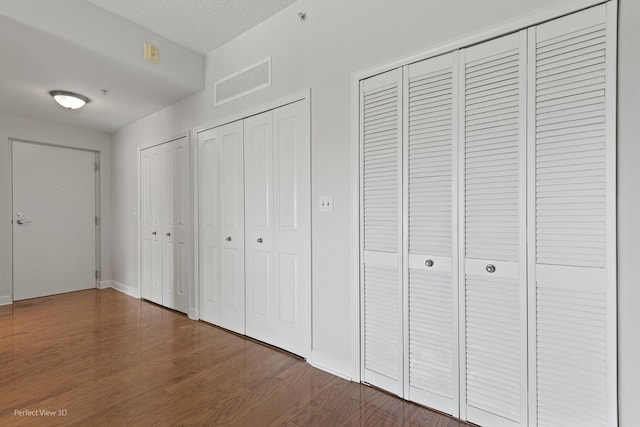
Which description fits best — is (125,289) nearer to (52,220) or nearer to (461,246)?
(52,220)

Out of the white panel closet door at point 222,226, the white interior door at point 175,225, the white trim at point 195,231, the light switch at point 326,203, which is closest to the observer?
the light switch at point 326,203

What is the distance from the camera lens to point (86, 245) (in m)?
4.89

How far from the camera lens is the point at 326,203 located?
2342mm

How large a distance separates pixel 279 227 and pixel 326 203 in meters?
0.55

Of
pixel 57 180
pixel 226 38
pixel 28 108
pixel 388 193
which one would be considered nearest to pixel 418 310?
pixel 388 193

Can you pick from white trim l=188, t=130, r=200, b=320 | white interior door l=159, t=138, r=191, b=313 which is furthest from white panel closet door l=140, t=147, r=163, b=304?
white trim l=188, t=130, r=200, b=320

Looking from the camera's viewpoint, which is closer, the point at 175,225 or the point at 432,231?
the point at 432,231

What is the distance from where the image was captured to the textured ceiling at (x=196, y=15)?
2.52m

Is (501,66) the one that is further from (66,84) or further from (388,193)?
(66,84)

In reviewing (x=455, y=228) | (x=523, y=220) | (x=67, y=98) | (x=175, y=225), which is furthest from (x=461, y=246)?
(x=67, y=98)

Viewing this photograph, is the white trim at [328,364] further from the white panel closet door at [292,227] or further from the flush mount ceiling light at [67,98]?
the flush mount ceiling light at [67,98]

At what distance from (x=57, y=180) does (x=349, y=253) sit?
4.73m

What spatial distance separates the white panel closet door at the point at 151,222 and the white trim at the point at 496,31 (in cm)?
315

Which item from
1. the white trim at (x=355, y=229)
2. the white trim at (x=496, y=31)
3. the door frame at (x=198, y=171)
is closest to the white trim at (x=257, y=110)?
the door frame at (x=198, y=171)
